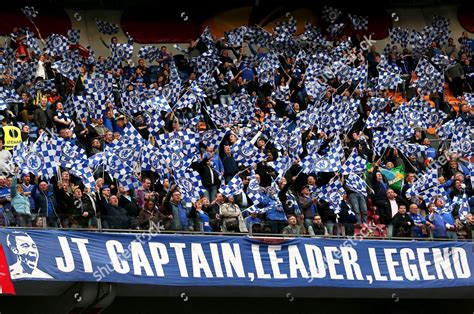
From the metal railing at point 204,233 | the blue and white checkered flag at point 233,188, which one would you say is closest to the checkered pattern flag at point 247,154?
the blue and white checkered flag at point 233,188

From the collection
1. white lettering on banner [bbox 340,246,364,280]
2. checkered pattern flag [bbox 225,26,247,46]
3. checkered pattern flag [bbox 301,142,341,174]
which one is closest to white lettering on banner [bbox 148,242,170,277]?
white lettering on banner [bbox 340,246,364,280]

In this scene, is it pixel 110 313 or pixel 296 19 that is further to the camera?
pixel 296 19

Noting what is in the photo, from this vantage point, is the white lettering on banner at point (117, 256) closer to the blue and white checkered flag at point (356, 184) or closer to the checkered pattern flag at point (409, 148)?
the blue and white checkered flag at point (356, 184)

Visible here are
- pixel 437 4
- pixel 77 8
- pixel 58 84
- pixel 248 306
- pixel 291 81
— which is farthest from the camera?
pixel 437 4

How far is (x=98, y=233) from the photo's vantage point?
874 inches

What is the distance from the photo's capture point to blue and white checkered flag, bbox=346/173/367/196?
1008 inches

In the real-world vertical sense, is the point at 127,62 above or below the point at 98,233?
above

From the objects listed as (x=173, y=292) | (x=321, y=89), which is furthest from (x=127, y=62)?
(x=173, y=292)

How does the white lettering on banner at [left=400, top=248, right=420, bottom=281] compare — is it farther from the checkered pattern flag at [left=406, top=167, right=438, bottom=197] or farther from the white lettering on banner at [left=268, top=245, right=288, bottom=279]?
the white lettering on banner at [left=268, top=245, right=288, bottom=279]

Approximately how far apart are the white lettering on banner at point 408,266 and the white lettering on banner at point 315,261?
1744 mm

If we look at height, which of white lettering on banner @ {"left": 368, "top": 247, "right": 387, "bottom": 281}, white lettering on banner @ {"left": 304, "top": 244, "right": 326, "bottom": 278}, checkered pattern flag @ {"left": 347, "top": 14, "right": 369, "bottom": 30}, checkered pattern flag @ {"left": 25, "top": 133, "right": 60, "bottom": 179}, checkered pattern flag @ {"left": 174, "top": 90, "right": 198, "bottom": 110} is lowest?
white lettering on banner @ {"left": 368, "top": 247, "right": 387, "bottom": 281}

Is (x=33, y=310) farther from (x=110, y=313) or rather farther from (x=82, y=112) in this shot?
(x=82, y=112)

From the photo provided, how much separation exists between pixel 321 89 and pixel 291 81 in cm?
116

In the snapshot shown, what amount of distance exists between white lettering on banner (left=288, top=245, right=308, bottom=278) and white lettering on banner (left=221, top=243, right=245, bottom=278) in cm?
99
